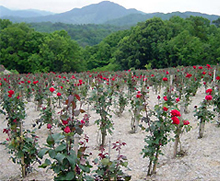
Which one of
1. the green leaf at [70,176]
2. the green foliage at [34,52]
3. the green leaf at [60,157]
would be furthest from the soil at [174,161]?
the green foliage at [34,52]

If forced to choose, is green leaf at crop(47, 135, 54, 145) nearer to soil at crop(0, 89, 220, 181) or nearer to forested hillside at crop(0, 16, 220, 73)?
soil at crop(0, 89, 220, 181)

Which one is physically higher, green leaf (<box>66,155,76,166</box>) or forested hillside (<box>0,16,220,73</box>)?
forested hillside (<box>0,16,220,73</box>)

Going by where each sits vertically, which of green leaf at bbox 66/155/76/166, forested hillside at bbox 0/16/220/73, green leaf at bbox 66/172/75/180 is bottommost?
green leaf at bbox 66/172/75/180

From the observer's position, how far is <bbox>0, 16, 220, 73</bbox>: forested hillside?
28625mm

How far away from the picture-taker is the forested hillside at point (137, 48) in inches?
1127

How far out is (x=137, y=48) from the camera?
101 feet

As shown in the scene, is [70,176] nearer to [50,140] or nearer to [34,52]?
[50,140]

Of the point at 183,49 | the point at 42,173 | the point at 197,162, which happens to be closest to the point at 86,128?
the point at 42,173

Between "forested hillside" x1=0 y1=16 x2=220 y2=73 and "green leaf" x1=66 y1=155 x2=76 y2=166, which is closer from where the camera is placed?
"green leaf" x1=66 y1=155 x2=76 y2=166

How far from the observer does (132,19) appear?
508 feet

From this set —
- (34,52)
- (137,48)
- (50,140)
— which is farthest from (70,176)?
(34,52)

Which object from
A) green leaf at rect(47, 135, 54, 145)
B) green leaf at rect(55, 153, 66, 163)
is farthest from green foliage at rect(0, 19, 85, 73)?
green leaf at rect(55, 153, 66, 163)

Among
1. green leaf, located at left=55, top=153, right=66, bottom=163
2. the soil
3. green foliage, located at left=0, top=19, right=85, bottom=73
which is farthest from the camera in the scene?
green foliage, located at left=0, top=19, right=85, bottom=73

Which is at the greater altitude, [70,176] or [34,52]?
[34,52]
